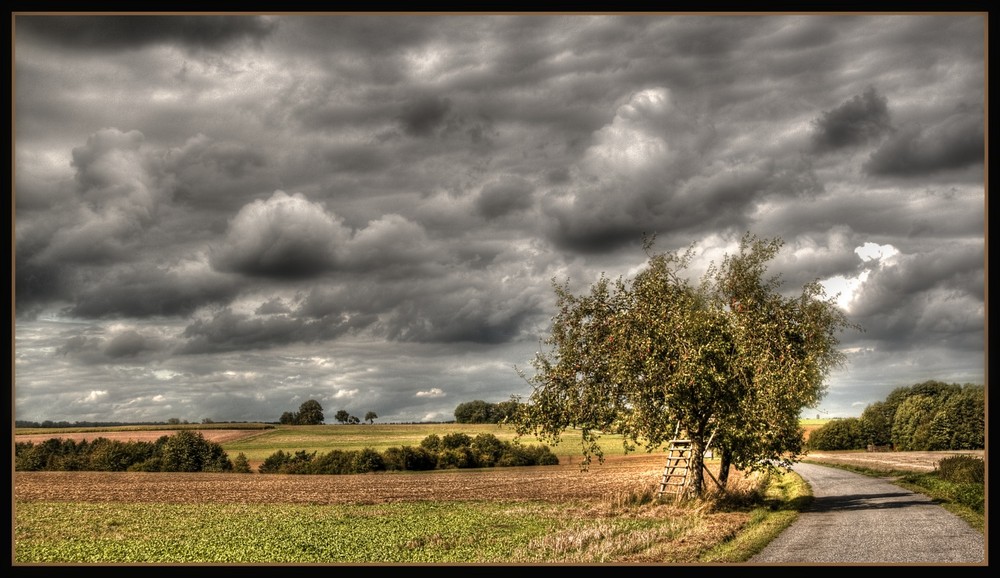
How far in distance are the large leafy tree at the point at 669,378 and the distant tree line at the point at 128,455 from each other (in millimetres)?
52781

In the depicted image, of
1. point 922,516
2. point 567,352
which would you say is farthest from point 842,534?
point 567,352

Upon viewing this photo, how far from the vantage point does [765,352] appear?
3278 cm

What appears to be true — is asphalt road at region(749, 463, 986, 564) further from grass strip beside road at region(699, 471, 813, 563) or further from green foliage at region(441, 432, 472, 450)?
green foliage at region(441, 432, 472, 450)

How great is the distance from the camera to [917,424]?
106812mm

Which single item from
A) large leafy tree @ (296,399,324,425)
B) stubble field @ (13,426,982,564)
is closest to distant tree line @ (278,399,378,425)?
large leafy tree @ (296,399,324,425)

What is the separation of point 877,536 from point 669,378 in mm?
10134

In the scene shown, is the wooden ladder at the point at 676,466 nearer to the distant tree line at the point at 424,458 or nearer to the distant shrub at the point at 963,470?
the distant shrub at the point at 963,470

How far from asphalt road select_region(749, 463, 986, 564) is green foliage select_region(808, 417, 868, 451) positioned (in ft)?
284

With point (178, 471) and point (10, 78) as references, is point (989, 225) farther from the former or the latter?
point (178, 471)

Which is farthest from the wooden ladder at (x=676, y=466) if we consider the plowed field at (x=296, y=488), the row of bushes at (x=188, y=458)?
the row of bushes at (x=188, y=458)

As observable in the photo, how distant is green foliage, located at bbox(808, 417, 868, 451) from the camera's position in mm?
118875

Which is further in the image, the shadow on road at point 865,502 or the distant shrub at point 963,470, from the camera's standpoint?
the distant shrub at point 963,470

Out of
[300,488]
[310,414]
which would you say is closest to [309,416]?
[310,414]

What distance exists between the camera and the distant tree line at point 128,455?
2975 inches
